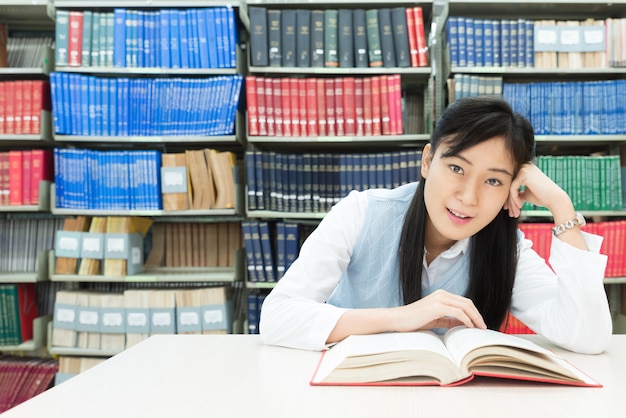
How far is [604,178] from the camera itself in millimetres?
2486

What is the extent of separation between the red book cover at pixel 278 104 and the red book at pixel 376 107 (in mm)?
456

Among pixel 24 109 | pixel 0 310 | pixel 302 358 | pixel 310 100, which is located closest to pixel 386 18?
pixel 310 100

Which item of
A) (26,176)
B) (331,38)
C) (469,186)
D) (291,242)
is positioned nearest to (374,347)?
(469,186)

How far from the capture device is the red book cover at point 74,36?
8.43 ft

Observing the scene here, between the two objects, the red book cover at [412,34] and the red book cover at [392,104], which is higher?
the red book cover at [412,34]

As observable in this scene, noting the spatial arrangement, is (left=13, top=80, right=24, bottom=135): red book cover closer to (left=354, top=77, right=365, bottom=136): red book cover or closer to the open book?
(left=354, top=77, right=365, bottom=136): red book cover

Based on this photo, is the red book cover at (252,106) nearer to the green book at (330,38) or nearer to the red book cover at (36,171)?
the green book at (330,38)

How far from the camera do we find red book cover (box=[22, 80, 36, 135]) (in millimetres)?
2555

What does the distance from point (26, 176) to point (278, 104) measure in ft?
4.32

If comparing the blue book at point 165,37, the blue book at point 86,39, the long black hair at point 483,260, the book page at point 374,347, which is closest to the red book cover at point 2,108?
the blue book at point 86,39

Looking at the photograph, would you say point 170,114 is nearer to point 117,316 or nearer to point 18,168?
point 18,168

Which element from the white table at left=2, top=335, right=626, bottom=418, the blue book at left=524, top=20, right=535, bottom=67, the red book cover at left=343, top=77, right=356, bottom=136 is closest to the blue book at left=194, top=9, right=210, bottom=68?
the red book cover at left=343, top=77, right=356, bottom=136

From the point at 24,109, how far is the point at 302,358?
231 centimetres

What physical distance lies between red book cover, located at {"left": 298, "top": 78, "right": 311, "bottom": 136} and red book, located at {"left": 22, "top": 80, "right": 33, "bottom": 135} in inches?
52.4
